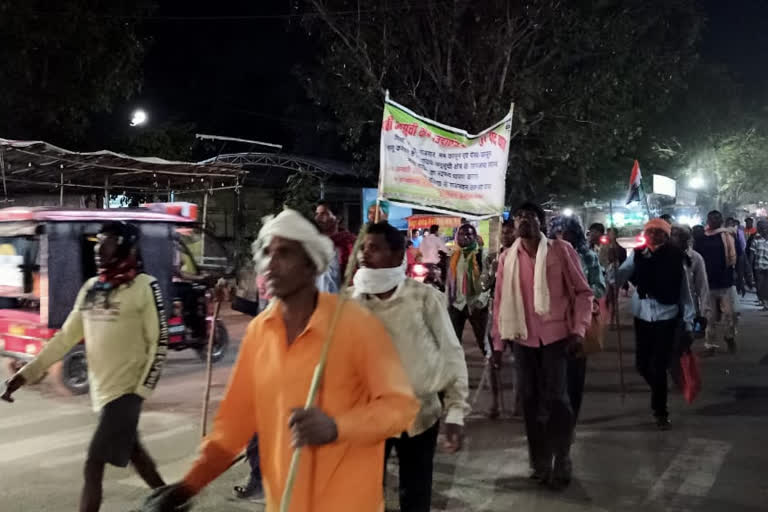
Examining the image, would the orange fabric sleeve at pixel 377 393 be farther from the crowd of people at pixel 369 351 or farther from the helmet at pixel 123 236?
the helmet at pixel 123 236

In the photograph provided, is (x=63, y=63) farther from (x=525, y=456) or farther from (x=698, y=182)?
(x=698, y=182)

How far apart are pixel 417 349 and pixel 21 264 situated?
21.8 ft

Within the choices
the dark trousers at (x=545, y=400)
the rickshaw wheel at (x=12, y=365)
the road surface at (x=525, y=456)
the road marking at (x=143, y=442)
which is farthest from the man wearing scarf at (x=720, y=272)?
the rickshaw wheel at (x=12, y=365)

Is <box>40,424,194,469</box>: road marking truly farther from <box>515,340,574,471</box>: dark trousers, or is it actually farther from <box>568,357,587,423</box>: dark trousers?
<box>568,357,587,423</box>: dark trousers

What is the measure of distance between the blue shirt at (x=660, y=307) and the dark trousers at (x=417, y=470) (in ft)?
12.1

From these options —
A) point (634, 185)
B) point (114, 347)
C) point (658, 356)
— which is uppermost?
point (634, 185)

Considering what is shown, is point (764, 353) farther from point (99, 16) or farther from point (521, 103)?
point (99, 16)

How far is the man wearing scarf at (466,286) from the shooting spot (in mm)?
7957

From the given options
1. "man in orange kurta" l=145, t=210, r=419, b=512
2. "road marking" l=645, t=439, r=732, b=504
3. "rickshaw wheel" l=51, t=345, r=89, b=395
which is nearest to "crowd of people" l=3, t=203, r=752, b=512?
"man in orange kurta" l=145, t=210, r=419, b=512

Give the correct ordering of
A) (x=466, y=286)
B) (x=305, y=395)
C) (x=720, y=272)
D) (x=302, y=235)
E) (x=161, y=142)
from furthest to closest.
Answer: (x=161, y=142) < (x=720, y=272) < (x=466, y=286) < (x=302, y=235) < (x=305, y=395)

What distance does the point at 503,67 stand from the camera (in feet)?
60.8

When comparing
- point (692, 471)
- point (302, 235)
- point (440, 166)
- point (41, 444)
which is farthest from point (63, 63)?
point (302, 235)

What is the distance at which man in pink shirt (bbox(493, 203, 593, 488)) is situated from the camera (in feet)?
16.8

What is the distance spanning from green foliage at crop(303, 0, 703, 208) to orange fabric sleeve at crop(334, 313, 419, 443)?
16604 millimetres
